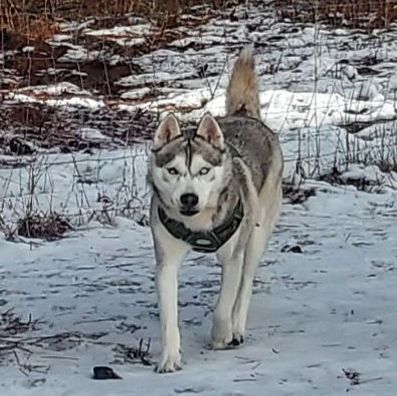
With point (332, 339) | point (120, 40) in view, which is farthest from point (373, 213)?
point (120, 40)

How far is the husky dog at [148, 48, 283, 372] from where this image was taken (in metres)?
4.48

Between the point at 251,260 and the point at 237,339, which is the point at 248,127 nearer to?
the point at 251,260

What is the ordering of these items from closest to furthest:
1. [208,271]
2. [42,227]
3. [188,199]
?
[188,199] → [208,271] → [42,227]

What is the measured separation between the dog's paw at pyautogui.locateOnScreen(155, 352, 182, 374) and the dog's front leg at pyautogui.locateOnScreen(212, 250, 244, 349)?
32 centimetres

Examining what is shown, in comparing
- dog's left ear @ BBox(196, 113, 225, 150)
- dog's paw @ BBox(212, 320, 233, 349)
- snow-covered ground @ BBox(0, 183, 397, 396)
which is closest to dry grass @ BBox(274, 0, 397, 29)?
snow-covered ground @ BBox(0, 183, 397, 396)

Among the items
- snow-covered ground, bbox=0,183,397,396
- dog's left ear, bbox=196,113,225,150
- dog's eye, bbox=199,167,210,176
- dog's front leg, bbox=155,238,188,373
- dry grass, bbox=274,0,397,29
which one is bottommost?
dry grass, bbox=274,0,397,29

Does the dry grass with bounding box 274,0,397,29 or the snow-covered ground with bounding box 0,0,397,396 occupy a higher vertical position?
the snow-covered ground with bounding box 0,0,397,396

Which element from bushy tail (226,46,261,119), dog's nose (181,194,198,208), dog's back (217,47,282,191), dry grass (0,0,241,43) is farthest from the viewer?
dry grass (0,0,241,43)

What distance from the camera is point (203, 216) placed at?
4.66 meters

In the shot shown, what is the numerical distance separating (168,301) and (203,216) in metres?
0.36

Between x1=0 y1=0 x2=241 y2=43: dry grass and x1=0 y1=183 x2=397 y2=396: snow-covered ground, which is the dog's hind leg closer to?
x1=0 y1=183 x2=397 y2=396: snow-covered ground

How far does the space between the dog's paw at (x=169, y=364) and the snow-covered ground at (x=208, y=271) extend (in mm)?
40

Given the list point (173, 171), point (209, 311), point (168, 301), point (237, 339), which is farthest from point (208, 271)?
point (173, 171)

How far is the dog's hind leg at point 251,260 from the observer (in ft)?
16.1
